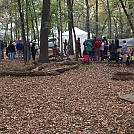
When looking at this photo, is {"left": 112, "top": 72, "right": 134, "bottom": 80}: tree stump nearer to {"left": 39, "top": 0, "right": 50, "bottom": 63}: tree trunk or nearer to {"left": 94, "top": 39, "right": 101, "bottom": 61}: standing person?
{"left": 39, "top": 0, "right": 50, "bottom": 63}: tree trunk

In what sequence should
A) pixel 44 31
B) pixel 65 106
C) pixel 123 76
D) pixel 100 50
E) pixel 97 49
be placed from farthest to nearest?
pixel 100 50 < pixel 97 49 < pixel 44 31 < pixel 123 76 < pixel 65 106

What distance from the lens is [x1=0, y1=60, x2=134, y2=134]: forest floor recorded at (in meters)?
6.24

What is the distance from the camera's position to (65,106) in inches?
318

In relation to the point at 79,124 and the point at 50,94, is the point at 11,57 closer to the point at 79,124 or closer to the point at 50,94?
the point at 50,94

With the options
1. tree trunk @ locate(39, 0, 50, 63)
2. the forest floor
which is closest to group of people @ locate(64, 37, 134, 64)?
tree trunk @ locate(39, 0, 50, 63)

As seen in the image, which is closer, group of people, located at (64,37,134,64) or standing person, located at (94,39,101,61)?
group of people, located at (64,37,134,64)

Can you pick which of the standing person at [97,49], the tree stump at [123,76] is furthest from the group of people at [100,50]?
the tree stump at [123,76]

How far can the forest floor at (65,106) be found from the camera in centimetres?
624

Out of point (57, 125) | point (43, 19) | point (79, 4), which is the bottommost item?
point (57, 125)

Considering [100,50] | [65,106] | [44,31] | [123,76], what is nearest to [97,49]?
[100,50]

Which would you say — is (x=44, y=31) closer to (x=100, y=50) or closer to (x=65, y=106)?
(x=100, y=50)

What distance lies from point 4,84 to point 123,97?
494cm

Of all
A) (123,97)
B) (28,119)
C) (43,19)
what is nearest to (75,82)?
(123,97)

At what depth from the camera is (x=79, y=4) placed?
38594mm
